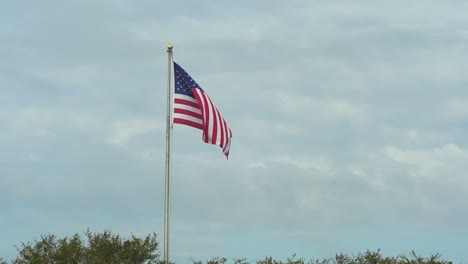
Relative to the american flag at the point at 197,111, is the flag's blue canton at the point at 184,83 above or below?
above

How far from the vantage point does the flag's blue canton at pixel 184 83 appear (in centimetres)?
3228

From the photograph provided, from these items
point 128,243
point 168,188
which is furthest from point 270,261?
point 168,188

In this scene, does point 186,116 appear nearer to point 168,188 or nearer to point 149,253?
point 168,188

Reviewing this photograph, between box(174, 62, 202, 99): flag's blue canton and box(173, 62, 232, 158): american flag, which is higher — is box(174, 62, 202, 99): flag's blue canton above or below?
above

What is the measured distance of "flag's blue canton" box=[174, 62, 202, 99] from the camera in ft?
106

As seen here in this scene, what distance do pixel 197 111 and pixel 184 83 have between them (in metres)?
1.26

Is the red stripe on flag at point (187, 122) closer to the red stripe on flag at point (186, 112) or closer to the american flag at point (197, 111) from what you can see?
the american flag at point (197, 111)

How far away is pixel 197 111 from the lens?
105 ft

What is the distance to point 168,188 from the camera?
32.3m

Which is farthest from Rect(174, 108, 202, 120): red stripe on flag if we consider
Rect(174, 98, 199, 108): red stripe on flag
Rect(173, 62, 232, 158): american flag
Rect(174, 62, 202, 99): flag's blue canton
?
Rect(174, 62, 202, 99): flag's blue canton

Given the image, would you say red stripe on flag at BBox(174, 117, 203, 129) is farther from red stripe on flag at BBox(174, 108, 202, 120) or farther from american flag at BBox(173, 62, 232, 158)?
red stripe on flag at BBox(174, 108, 202, 120)

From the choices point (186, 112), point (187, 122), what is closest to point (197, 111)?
point (186, 112)

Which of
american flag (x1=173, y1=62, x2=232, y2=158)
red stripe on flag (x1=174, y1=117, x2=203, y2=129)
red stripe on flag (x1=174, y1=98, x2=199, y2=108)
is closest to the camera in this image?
red stripe on flag (x1=174, y1=117, x2=203, y2=129)

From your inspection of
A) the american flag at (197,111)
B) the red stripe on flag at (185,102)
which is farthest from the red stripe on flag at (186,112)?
the red stripe on flag at (185,102)
